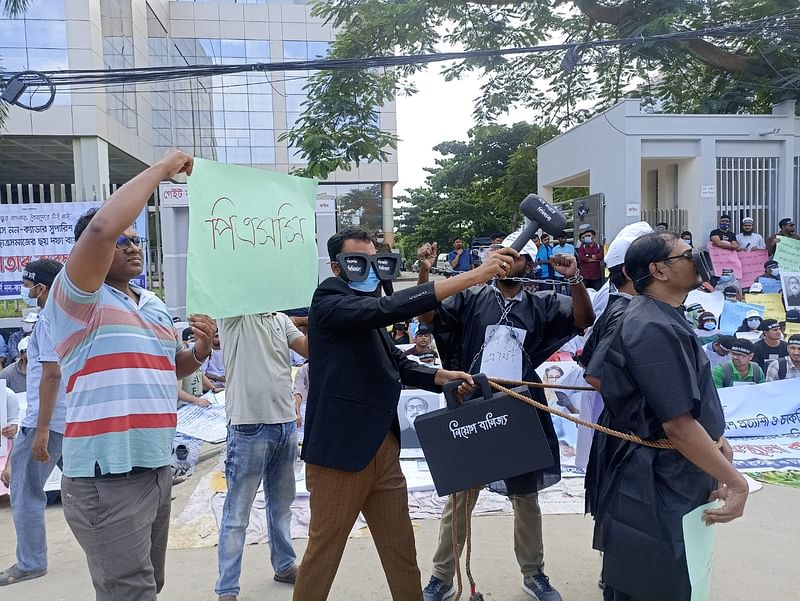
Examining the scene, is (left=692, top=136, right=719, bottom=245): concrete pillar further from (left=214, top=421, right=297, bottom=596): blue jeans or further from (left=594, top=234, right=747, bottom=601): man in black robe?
Answer: (left=594, top=234, right=747, bottom=601): man in black robe

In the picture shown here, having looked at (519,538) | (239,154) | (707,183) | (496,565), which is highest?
(239,154)

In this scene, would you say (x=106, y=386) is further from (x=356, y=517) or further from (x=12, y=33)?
(x=12, y=33)

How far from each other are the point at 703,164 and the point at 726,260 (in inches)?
96.4

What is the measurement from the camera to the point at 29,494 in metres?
3.77

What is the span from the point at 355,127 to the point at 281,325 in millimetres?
10546

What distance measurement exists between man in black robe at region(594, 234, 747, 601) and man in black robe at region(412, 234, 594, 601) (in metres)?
0.92

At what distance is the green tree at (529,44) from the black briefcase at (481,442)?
11022mm

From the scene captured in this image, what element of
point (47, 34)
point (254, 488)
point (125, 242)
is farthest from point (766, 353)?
point (47, 34)

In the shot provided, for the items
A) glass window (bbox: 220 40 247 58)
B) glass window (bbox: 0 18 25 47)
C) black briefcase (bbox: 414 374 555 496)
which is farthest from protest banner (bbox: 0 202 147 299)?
glass window (bbox: 220 40 247 58)

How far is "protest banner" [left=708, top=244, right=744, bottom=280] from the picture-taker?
10578 millimetres

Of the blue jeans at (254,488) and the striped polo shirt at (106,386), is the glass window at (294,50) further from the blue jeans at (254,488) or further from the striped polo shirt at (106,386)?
the striped polo shirt at (106,386)

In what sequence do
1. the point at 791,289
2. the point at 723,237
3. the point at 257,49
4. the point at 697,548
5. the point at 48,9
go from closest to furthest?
the point at 697,548
the point at 791,289
the point at 723,237
the point at 48,9
the point at 257,49

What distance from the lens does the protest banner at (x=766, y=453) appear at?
548cm

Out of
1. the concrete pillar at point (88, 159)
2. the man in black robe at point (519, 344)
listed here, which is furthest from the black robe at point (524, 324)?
the concrete pillar at point (88, 159)
